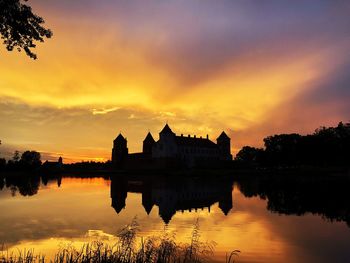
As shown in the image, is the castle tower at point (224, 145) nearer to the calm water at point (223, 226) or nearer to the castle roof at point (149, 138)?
the castle roof at point (149, 138)

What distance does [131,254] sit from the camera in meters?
15.4

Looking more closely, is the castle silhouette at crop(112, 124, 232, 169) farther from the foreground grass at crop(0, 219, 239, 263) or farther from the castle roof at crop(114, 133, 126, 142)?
the foreground grass at crop(0, 219, 239, 263)

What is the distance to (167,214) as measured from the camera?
104 ft

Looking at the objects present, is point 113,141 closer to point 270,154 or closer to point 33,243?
point 270,154

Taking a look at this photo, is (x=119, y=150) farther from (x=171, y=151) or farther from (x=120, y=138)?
(x=171, y=151)

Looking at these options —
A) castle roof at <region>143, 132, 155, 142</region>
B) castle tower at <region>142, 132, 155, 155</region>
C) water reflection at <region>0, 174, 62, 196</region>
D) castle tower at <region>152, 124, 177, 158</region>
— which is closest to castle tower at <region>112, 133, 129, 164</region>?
castle tower at <region>142, 132, 155, 155</region>

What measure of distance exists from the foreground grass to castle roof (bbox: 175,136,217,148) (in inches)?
4594

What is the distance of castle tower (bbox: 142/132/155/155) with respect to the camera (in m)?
143

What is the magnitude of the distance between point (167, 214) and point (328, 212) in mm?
13426

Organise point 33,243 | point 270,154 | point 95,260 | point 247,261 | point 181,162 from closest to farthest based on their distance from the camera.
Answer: point 95,260 → point 247,261 → point 33,243 → point 181,162 → point 270,154

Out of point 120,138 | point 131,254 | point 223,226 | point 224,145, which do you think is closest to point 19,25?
point 131,254

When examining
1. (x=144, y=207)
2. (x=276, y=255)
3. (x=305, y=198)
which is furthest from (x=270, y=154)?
(x=276, y=255)

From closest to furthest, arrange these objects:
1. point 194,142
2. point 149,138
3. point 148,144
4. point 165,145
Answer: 1. point 165,145
2. point 194,142
3. point 148,144
4. point 149,138

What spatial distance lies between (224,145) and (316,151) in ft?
123
